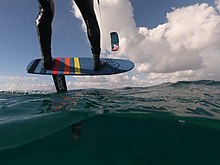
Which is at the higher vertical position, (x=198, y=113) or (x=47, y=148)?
(x=198, y=113)

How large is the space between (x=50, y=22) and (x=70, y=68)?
1414 mm

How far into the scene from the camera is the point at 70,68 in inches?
169

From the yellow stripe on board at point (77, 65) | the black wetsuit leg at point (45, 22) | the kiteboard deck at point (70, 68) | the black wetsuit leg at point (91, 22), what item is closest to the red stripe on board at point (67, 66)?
the kiteboard deck at point (70, 68)

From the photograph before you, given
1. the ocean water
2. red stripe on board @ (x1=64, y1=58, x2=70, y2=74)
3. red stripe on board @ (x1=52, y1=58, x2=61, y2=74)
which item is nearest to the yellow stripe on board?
red stripe on board @ (x1=64, y1=58, x2=70, y2=74)

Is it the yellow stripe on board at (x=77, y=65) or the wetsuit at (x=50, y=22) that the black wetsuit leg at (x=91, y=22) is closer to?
the wetsuit at (x=50, y=22)

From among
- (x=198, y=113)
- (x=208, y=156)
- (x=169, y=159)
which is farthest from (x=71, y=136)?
(x=198, y=113)

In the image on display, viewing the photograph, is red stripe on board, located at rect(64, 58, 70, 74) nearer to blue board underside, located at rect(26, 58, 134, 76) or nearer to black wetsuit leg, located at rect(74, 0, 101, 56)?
blue board underside, located at rect(26, 58, 134, 76)

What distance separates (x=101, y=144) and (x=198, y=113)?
1.53 m

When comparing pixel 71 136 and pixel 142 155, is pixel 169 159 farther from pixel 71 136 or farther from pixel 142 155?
pixel 71 136

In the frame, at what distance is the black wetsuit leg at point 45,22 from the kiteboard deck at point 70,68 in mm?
826

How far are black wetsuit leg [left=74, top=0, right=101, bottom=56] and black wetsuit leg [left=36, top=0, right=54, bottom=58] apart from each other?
57cm

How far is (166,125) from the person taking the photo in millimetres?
1745

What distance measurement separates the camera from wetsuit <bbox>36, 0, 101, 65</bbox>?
3.01m

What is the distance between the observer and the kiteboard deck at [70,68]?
3.99m
